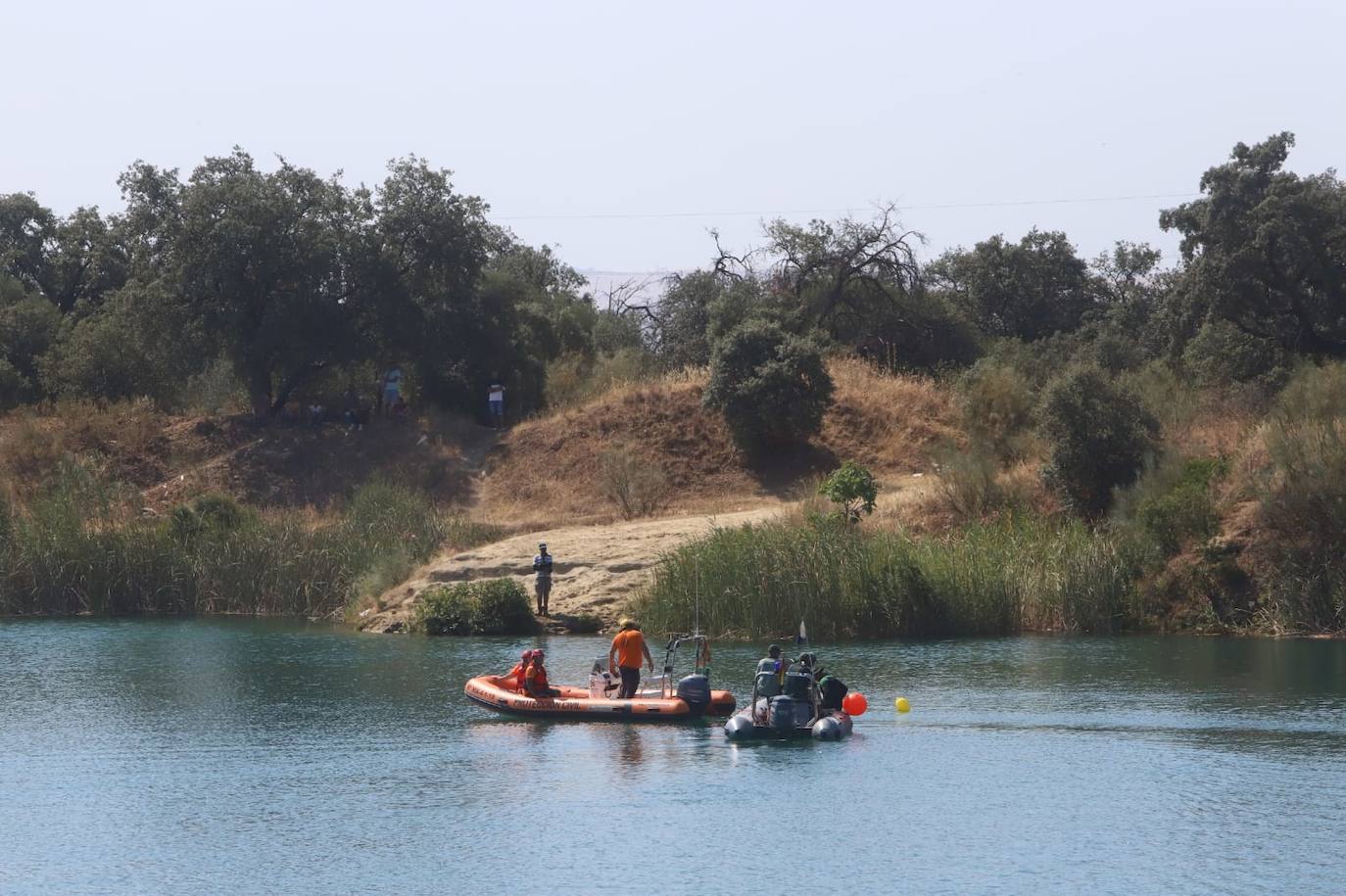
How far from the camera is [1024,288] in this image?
6912 centimetres

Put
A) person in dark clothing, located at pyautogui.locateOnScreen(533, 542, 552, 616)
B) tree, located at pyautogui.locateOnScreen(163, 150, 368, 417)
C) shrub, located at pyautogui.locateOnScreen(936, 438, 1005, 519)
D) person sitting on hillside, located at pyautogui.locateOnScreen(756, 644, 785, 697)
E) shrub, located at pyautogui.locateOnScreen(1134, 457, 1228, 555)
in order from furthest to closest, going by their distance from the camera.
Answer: tree, located at pyautogui.locateOnScreen(163, 150, 368, 417) → shrub, located at pyautogui.locateOnScreen(936, 438, 1005, 519) → person in dark clothing, located at pyautogui.locateOnScreen(533, 542, 552, 616) → shrub, located at pyautogui.locateOnScreen(1134, 457, 1228, 555) → person sitting on hillside, located at pyautogui.locateOnScreen(756, 644, 785, 697)

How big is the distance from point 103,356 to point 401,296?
13170 mm

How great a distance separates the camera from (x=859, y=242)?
63219mm

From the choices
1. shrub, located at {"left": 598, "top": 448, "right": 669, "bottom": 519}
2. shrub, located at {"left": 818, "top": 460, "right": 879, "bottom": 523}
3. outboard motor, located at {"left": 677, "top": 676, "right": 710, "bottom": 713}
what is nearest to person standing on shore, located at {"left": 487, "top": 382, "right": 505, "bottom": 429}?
shrub, located at {"left": 598, "top": 448, "right": 669, "bottom": 519}

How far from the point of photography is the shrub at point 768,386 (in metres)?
53.1

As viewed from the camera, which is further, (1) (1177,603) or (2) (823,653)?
(1) (1177,603)

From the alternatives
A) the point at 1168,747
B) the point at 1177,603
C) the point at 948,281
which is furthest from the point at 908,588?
the point at 948,281

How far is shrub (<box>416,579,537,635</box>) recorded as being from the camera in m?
40.2

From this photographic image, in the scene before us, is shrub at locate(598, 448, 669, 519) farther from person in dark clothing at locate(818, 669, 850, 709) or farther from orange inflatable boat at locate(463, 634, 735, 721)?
person in dark clothing at locate(818, 669, 850, 709)

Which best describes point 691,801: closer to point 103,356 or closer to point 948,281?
point 103,356

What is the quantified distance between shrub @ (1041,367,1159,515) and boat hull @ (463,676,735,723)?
1757 centimetres

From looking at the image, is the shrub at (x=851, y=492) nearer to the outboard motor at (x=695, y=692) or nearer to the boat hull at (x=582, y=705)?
the boat hull at (x=582, y=705)

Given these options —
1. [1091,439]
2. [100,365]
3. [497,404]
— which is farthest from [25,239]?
[1091,439]

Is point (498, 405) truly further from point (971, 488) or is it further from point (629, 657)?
point (629, 657)
